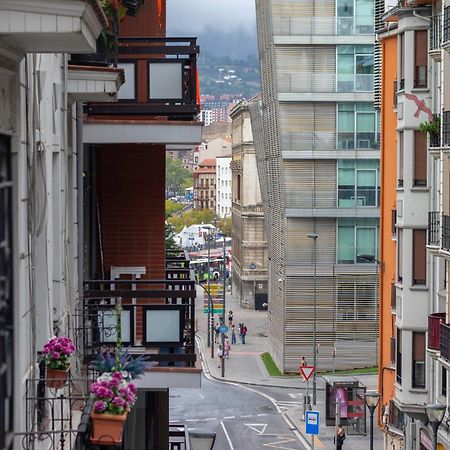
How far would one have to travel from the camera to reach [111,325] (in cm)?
1512

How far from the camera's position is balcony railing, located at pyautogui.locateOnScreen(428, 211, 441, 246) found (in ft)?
103

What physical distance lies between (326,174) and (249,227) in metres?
38.2

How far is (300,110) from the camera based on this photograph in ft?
204

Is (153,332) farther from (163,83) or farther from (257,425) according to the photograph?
(257,425)

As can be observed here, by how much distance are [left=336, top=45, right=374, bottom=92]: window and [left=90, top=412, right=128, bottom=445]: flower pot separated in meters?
53.3

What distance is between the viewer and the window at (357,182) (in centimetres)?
6278

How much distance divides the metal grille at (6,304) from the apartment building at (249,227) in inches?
3464

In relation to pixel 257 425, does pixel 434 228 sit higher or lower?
higher

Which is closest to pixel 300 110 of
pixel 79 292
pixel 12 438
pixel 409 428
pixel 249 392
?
pixel 249 392

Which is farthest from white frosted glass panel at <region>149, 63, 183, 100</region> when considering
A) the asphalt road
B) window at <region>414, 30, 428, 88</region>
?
the asphalt road

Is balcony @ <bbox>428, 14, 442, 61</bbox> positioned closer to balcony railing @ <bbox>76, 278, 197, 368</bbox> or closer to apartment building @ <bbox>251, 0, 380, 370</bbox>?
balcony railing @ <bbox>76, 278, 197, 368</bbox>

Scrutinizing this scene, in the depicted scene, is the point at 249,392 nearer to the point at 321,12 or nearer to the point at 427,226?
the point at 321,12

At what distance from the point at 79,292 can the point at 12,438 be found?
274 inches

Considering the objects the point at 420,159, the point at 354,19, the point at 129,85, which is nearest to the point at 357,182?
the point at 354,19
